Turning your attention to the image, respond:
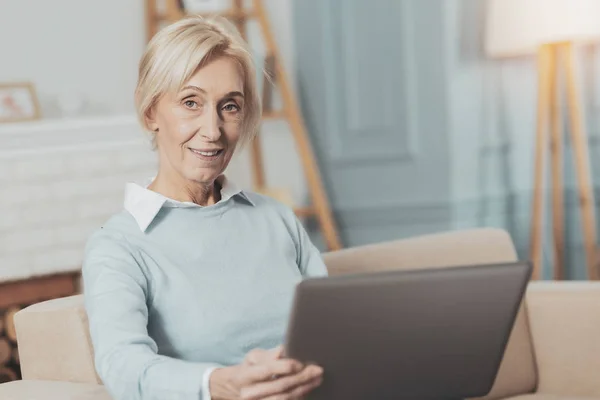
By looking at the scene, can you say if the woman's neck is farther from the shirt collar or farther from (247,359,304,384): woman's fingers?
(247,359,304,384): woman's fingers

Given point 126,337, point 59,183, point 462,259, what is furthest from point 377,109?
point 126,337

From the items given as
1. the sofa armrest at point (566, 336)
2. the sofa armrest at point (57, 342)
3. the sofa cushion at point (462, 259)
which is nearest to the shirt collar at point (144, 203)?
the sofa armrest at point (57, 342)

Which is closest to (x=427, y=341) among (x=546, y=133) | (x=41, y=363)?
(x=41, y=363)

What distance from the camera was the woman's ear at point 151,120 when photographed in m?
1.79

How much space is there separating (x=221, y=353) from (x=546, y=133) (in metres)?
2.94

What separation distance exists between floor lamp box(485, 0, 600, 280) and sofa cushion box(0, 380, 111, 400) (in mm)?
2753

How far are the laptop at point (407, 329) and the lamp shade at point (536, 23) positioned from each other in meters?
2.80

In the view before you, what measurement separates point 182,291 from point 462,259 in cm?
95

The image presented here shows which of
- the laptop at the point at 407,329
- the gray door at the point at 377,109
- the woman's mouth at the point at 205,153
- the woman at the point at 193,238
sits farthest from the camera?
the gray door at the point at 377,109

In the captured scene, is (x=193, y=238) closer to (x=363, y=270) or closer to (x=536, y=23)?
(x=363, y=270)

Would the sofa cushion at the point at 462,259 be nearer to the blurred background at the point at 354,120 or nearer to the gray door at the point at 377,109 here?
the blurred background at the point at 354,120

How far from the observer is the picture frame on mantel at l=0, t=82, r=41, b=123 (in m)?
4.23

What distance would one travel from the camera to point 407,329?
4.64ft

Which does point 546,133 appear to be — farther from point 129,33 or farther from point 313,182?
point 129,33
